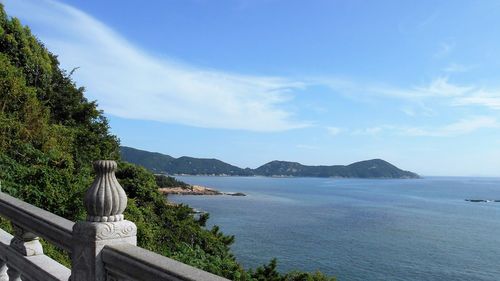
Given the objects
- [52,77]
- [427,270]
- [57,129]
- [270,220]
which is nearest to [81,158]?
[57,129]

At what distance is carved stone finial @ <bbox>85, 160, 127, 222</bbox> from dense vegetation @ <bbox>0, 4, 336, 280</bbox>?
5.28 meters

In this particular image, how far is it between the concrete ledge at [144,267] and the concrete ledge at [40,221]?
0.56 metres

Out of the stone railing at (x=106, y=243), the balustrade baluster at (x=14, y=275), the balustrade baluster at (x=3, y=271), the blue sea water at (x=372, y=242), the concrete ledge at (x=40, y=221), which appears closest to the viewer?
the stone railing at (x=106, y=243)

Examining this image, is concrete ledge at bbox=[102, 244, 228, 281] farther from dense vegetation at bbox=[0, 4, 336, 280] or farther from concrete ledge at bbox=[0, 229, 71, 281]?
dense vegetation at bbox=[0, 4, 336, 280]

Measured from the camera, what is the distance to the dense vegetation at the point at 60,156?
35.3 ft

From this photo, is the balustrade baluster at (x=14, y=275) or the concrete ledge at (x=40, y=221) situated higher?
the concrete ledge at (x=40, y=221)

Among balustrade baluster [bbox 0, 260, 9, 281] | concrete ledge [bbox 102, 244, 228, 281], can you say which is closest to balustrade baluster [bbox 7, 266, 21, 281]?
balustrade baluster [bbox 0, 260, 9, 281]

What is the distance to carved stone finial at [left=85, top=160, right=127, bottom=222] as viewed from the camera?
2764mm

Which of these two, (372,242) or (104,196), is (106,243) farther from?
(372,242)

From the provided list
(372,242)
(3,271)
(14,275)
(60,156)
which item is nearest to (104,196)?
(14,275)

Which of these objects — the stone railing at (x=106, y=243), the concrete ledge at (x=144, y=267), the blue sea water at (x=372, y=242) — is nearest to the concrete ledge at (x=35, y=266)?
the stone railing at (x=106, y=243)

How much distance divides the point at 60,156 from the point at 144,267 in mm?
12397

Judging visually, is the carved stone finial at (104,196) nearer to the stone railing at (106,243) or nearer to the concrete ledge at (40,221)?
the stone railing at (106,243)

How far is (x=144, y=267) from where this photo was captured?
98.6 inches
